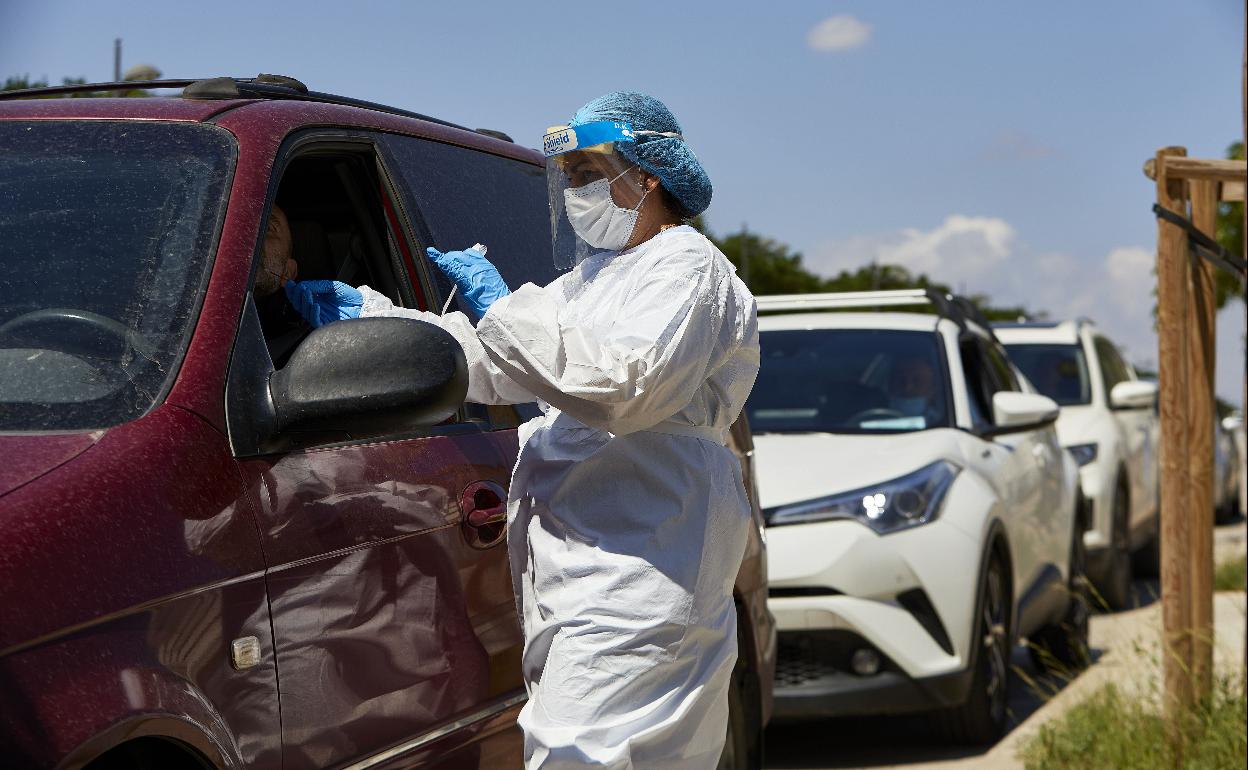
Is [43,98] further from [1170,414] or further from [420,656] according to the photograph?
[1170,414]

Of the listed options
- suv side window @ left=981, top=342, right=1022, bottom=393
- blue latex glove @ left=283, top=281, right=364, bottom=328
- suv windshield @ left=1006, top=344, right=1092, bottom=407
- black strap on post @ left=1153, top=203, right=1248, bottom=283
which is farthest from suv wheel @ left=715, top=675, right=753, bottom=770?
suv windshield @ left=1006, top=344, right=1092, bottom=407

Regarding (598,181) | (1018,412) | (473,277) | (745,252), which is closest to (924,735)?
(1018,412)

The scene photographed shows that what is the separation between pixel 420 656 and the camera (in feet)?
10.2

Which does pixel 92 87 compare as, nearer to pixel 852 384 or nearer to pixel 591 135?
pixel 591 135

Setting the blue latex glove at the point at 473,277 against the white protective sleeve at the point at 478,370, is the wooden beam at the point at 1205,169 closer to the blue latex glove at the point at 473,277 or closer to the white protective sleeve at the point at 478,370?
the blue latex glove at the point at 473,277

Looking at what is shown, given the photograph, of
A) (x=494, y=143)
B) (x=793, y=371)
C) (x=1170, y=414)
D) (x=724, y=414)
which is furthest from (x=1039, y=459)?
(x=724, y=414)

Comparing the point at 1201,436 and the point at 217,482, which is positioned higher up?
the point at 217,482

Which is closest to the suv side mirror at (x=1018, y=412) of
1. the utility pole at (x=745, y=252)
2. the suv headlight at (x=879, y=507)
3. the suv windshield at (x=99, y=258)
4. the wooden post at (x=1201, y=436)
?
the suv headlight at (x=879, y=507)

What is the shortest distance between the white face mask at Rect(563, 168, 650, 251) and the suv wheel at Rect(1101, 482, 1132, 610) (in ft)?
26.6

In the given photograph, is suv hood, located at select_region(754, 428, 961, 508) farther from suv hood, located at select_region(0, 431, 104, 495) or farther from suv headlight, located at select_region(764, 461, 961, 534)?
suv hood, located at select_region(0, 431, 104, 495)

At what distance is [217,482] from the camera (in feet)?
8.75

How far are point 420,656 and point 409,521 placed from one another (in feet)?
0.81

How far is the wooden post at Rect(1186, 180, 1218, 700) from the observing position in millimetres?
6016

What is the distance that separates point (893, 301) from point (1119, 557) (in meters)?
3.86
